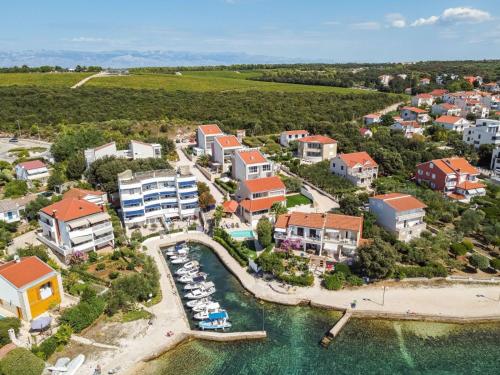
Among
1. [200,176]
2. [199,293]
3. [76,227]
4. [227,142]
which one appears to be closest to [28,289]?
[76,227]

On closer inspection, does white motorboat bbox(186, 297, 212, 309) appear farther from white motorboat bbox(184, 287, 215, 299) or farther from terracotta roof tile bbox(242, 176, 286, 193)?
terracotta roof tile bbox(242, 176, 286, 193)

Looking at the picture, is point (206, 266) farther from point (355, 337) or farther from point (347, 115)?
point (347, 115)

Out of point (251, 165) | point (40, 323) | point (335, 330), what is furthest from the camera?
point (251, 165)

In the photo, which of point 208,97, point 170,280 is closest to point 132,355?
point 170,280

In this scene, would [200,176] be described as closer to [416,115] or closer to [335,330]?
[335,330]

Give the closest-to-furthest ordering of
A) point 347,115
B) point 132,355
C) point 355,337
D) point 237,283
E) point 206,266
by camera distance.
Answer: point 132,355 < point 355,337 < point 237,283 < point 206,266 < point 347,115
